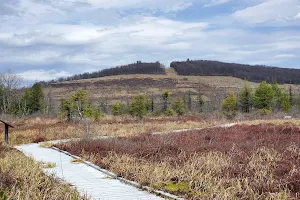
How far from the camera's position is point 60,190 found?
7195 millimetres

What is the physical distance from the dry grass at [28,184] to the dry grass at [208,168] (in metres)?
2.03

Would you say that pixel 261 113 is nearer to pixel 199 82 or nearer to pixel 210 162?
pixel 210 162

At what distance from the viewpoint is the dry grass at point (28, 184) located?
6883 millimetres

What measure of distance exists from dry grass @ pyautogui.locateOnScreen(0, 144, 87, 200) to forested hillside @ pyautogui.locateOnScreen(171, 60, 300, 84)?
122223 mm

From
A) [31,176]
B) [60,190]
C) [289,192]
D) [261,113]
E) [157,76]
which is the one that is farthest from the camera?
[157,76]

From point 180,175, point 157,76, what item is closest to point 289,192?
point 180,175

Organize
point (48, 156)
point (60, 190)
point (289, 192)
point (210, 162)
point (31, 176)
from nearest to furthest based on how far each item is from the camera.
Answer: point (60, 190), point (289, 192), point (31, 176), point (210, 162), point (48, 156)

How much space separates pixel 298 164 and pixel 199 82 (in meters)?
103

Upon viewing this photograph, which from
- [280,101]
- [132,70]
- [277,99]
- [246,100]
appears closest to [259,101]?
[246,100]

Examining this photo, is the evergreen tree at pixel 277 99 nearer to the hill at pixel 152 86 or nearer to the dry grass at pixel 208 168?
the hill at pixel 152 86

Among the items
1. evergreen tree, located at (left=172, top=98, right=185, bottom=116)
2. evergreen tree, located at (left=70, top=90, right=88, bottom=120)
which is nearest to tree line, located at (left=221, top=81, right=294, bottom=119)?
evergreen tree, located at (left=172, top=98, right=185, bottom=116)

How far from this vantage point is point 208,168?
992cm

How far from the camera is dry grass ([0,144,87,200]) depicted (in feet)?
22.6

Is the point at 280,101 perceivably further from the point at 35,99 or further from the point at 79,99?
the point at 35,99
